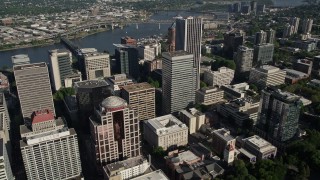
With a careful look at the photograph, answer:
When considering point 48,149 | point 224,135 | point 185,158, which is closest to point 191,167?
point 185,158

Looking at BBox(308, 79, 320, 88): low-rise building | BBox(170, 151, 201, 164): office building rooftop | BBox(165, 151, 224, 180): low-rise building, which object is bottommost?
BBox(165, 151, 224, 180): low-rise building

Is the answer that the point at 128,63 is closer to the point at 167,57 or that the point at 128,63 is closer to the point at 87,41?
the point at 167,57

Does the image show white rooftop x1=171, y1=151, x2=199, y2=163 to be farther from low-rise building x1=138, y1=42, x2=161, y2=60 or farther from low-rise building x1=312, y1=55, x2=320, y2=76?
low-rise building x1=312, y1=55, x2=320, y2=76

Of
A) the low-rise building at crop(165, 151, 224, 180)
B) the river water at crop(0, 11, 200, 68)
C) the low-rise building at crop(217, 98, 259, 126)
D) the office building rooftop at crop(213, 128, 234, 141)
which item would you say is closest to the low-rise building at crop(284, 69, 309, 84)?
the low-rise building at crop(217, 98, 259, 126)

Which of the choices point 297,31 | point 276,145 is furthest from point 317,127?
point 297,31

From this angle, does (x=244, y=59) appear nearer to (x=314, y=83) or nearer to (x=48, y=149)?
(x=314, y=83)

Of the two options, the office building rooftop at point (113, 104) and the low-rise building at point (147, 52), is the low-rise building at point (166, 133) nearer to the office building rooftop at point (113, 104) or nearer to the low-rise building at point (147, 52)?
the office building rooftop at point (113, 104)
